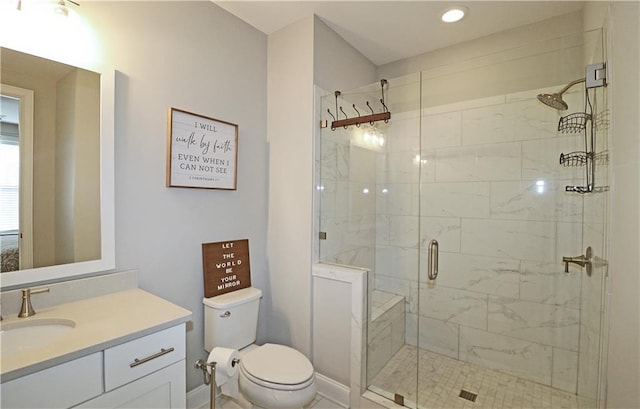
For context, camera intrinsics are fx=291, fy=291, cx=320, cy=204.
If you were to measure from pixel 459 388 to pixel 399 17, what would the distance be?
105 inches

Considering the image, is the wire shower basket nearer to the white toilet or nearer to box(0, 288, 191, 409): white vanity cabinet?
the white toilet

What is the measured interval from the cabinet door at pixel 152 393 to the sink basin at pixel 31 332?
308 mm

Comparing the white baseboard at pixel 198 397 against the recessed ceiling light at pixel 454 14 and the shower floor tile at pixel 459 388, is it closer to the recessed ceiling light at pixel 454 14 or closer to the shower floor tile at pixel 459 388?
the shower floor tile at pixel 459 388

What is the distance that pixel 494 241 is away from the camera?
2.31 meters

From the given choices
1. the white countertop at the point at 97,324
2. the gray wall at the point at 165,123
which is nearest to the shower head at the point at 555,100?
the gray wall at the point at 165,123

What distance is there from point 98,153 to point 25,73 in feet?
1.33

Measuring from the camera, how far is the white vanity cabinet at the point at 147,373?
102 centimetres

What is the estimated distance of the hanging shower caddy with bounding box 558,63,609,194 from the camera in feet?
4.85

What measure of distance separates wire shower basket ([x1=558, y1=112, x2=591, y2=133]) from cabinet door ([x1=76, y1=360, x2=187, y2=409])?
2.62 m

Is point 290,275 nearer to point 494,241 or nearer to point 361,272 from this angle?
point 361,272

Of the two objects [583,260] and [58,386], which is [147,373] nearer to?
[58,386]

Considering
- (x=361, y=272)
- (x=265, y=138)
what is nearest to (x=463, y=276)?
(x=361, y=272)

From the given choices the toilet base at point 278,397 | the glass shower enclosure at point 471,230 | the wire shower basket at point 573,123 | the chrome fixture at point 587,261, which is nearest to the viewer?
the toilet base at point 278,397

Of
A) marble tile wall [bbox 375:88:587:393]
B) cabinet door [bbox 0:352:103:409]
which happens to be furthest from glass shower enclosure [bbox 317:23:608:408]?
cabinet door [bbox 0:352:103:409]
